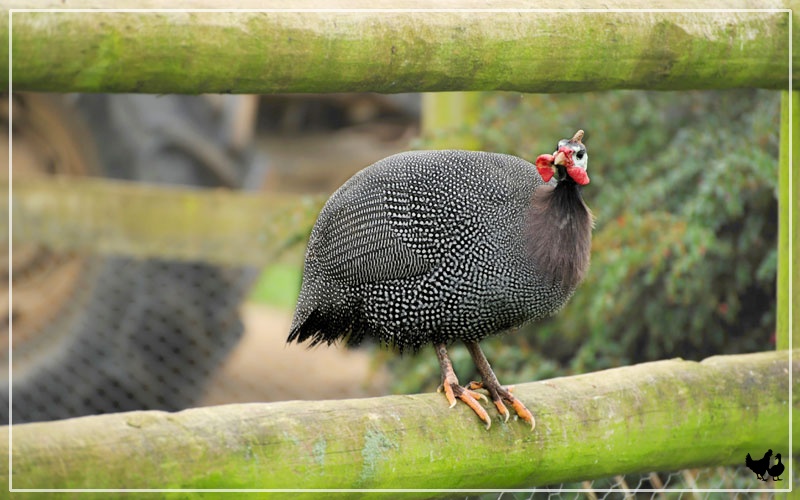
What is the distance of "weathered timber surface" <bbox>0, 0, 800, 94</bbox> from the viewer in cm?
190

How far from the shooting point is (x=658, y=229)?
165 inches

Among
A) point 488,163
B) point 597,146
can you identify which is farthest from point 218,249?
point 488,163

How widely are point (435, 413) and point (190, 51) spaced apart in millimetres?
930

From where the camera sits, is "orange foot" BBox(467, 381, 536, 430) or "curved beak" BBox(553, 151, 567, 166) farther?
"orange foot" BBox(467, 381, 536, 430)

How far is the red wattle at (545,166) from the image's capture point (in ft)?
8.00

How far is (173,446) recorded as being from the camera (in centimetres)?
198

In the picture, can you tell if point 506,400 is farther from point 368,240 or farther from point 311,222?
point 311,222

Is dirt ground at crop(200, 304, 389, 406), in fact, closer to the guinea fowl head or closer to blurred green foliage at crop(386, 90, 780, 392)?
blurred green foliage at crop(386, 90, 780, 392)

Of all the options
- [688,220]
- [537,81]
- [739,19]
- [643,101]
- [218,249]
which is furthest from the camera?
[218,249]

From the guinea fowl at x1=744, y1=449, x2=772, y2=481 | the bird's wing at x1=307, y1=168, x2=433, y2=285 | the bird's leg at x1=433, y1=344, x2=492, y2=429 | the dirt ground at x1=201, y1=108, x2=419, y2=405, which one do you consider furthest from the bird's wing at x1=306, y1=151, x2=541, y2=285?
the dirt ground at x1=201, y1=108, x2=419, y2=405

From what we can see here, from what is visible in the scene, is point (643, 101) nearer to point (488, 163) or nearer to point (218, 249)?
point (218, 249)

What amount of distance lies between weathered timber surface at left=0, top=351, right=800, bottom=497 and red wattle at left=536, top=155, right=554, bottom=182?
1.62ft

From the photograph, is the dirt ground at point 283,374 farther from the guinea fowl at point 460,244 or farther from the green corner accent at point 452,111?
the guinea fowl at point 460,244

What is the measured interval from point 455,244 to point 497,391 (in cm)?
40
